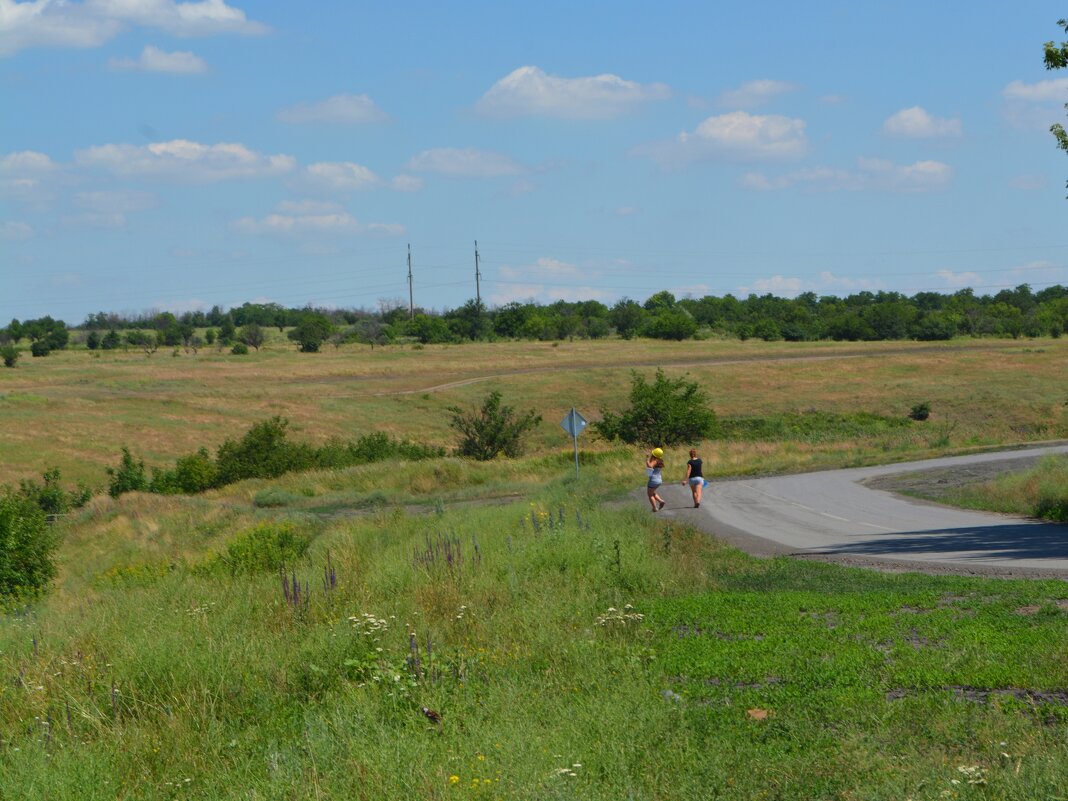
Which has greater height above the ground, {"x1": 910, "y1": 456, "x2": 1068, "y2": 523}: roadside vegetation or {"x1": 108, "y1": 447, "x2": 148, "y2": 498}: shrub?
{"x1": 910, "y1": 456, "x2": 1068, "y2": 523}: roadside vegetation

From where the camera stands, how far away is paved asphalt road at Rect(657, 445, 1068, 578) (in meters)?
16.7

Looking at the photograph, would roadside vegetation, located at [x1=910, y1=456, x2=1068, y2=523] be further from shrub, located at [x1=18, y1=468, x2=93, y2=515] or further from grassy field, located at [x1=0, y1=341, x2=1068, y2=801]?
shrub, located at [x1=18, y1=468, x2=93, y2=515]

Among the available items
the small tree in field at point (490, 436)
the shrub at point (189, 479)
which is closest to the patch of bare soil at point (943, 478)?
the small tree in field at point (490, 436)

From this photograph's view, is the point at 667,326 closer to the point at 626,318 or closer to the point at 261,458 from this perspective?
the point at 626,318

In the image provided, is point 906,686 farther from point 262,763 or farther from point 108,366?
point 108,366

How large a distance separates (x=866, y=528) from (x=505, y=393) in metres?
61.0

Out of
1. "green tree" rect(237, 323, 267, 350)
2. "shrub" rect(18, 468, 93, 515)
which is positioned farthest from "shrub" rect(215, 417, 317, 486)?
"green tree" rect(237, 323, 267, 350)

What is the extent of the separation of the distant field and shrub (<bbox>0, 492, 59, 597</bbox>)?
76.3 ft

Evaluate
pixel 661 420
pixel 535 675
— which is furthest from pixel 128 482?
pixel 535 675

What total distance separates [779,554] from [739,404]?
→ 60.6m

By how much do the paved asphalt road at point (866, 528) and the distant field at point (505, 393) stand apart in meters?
8.32

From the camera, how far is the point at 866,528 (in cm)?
2275

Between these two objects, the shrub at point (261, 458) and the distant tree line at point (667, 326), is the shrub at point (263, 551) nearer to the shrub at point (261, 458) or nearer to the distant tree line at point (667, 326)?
the shrub at point (261, 458)

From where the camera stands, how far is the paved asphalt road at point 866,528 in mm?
16672
